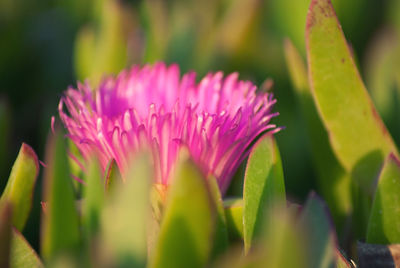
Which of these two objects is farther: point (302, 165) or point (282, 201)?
point (302, 165)

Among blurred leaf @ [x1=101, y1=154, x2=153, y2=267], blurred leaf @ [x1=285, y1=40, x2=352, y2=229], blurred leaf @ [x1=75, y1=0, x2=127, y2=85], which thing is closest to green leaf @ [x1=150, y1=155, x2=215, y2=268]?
blurred leaf @ [x1=101, y1=154, x2=153, y2=267]

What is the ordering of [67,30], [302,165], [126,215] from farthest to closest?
[67,30], [302,165], [126,215]

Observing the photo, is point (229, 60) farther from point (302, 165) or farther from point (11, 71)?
point (11, 71)

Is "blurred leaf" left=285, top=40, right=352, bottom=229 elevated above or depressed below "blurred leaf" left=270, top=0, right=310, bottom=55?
below

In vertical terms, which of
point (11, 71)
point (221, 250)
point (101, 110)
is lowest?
point (221, 250)

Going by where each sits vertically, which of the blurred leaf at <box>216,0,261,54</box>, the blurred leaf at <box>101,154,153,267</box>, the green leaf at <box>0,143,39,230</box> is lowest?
the blurred leaf at <box>101,154,153,267</box>

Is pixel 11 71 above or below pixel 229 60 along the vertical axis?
above

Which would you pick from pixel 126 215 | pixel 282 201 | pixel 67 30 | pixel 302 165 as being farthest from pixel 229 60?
pixel 126 215

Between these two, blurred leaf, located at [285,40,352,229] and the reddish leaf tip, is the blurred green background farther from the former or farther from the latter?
the reddish leaf tip
